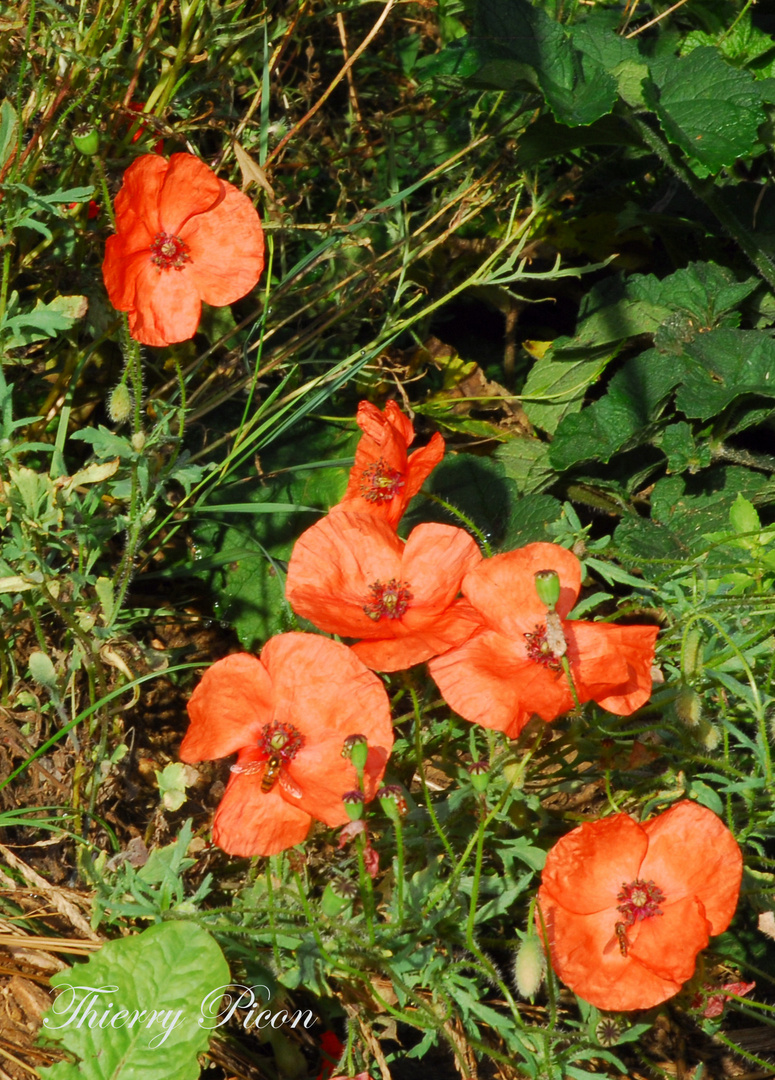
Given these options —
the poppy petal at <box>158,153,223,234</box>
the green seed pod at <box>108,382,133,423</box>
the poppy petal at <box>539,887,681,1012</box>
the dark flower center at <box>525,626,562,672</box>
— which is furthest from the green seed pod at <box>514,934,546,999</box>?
the poppy petal at <box>158,153,223,234</box>

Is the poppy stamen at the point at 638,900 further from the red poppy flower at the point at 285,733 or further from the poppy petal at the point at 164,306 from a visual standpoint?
the poppy petal at the point at 164,306

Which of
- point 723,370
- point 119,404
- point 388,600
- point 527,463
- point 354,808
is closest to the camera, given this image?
point 354,808

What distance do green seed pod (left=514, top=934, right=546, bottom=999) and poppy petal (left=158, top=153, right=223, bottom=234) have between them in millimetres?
1340

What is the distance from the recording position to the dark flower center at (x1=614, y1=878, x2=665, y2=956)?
149 centimetres

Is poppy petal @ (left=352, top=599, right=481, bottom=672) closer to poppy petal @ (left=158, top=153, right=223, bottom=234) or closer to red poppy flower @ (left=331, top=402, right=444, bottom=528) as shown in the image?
red poppy flower @ (left=331, top=402, right=444, bottom=528)

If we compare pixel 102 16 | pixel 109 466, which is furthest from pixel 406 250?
pixel 109 466

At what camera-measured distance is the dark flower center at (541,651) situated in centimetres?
153

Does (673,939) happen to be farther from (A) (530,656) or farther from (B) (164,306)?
(B) (164,306)

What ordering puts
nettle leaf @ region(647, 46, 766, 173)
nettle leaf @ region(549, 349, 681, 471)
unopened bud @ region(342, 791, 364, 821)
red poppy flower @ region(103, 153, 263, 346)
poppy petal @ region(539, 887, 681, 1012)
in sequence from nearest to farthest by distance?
unopened bud @ region(342, 791, 364, 821) → poppy petal @ region(539, 887, 681, 1012) → red poppy flower @ region(103, 153, 263, 346) → nettle leaf @ region(647, 46, 766, 173) → nettle leaf @ region(549, 349, 681, 471)

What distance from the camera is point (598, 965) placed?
1.48 meters

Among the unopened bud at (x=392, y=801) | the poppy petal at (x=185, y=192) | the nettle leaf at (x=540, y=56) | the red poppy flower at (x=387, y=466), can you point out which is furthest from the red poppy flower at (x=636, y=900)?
the nettle leaf at (x=540, y=56)

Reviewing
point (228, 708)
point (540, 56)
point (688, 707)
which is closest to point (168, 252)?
point (228, 708)

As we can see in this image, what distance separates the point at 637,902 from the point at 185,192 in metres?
1.41

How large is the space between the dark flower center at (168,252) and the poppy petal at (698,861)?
4.12 ft
